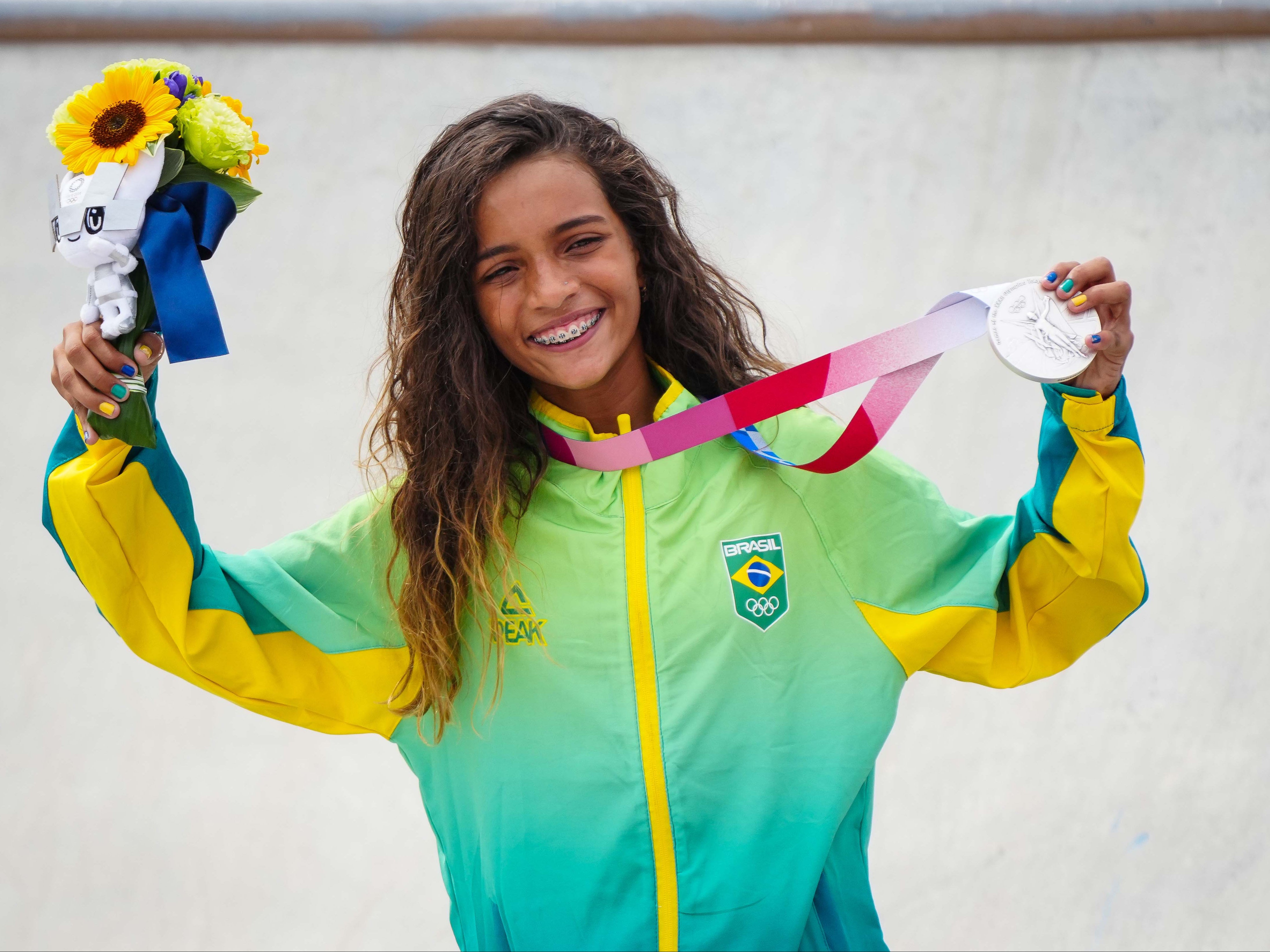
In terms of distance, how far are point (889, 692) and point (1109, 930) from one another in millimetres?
1976

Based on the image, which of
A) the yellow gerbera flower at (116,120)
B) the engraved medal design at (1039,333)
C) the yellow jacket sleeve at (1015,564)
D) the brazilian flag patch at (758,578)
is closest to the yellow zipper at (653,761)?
the brazilian flag patch at (758,578)

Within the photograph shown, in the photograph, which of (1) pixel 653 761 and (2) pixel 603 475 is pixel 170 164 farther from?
(1) pixel 653 761

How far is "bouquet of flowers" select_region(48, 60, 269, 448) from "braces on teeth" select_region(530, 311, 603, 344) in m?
0.36

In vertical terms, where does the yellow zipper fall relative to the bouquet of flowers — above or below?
below

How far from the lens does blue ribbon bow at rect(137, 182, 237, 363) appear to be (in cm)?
123

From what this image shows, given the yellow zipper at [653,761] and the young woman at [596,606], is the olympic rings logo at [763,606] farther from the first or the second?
the yellow zipper at [653,761]

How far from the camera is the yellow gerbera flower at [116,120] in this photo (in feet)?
4.09

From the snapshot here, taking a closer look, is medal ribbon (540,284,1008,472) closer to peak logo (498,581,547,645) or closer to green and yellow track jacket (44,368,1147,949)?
green and yellow track jacket (44,368,1147,949)

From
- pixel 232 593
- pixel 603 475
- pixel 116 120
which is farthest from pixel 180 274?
pixel 603 475

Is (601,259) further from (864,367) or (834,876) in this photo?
(834,876)

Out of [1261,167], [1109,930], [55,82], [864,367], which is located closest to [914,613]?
[864,367]

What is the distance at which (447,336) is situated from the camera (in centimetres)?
151

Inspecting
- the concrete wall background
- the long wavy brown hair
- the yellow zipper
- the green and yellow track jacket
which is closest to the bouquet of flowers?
the green and yellow track jacket

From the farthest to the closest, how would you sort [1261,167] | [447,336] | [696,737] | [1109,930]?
[1261,167] < [1109,930] < [447,336] < [696,737]
